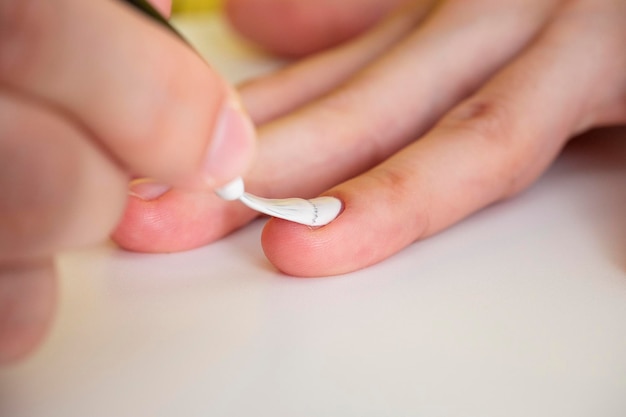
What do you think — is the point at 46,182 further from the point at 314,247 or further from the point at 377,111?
the point at 377,111

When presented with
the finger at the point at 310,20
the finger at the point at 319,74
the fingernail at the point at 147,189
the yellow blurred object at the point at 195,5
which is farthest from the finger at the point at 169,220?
the yellow blurred object at the point at 195,5

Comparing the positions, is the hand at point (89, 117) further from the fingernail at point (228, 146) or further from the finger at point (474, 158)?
the finger at point (474, 158)

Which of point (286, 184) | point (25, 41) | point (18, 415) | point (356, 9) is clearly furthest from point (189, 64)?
point (356, 9)

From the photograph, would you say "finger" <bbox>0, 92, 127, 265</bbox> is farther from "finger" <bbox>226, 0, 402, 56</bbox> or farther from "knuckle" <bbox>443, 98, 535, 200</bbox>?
"finger" <bbox>226, 0, 402, 56</bbox>

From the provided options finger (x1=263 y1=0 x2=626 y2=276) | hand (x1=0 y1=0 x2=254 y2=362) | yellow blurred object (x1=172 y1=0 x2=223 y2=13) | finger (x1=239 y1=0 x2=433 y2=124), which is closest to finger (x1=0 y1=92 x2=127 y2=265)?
hand (x1=0 y1=0 x2=254 y2=362)

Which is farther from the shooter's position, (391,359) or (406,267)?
(406,267)

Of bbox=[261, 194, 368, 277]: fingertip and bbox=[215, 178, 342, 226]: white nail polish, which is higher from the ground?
bbox=[215, 178, 342, 226]: white nail polish

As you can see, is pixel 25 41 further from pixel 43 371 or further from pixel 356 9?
pixel 356 9
